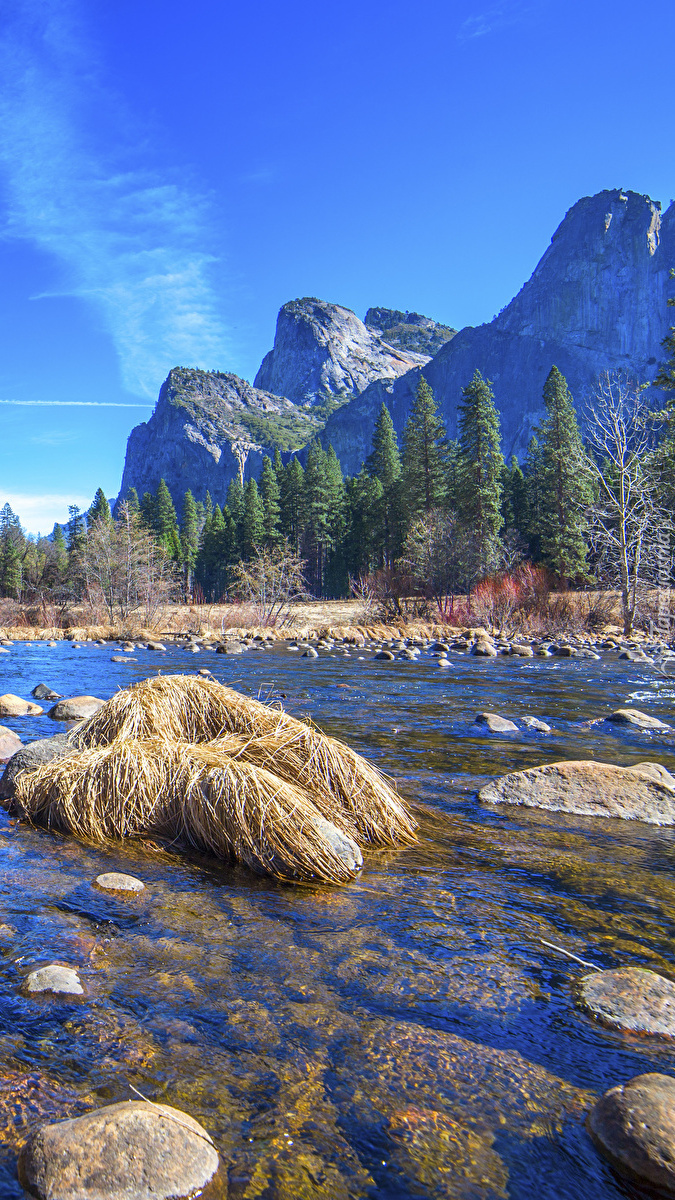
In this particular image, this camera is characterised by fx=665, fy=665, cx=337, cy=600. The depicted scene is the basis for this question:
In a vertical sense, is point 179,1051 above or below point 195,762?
below

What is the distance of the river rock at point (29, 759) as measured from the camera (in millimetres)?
5777

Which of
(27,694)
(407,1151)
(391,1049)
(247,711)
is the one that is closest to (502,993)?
(391,1049)

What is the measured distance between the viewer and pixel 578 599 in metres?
27.7

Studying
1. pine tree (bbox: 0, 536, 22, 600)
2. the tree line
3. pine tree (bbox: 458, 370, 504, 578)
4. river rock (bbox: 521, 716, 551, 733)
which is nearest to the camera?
river rock (bbox: 521, 716, 551, 733)

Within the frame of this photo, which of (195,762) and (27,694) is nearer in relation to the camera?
(195,762)

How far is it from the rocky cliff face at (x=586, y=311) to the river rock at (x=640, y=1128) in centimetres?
15443

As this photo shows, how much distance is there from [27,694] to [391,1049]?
11.5m

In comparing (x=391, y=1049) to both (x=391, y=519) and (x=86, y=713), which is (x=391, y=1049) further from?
(x=391, y=519)

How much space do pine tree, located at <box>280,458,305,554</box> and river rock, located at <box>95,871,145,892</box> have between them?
206ft

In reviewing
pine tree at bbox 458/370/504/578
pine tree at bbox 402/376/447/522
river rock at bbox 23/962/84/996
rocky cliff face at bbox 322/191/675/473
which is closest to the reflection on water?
river rock at bbox 23/962/84/996

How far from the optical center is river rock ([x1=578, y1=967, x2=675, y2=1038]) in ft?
8.99

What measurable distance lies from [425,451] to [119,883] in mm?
46863

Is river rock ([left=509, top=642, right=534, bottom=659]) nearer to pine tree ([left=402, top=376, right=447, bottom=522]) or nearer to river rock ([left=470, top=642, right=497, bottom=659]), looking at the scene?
river rock ([left=470, top=642, right=497, bottom=659])

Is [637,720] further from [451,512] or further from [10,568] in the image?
[10,568]
